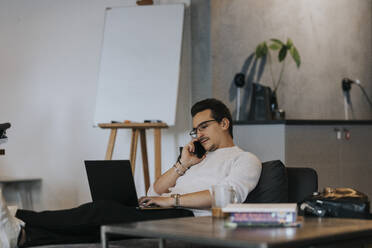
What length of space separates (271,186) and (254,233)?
108cm

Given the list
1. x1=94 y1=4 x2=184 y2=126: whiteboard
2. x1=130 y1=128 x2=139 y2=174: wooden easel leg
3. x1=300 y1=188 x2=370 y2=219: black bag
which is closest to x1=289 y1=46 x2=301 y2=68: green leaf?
x1=94 y1=4 x2=184 y2=126: whiteboard

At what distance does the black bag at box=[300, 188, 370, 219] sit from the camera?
7.80 feet

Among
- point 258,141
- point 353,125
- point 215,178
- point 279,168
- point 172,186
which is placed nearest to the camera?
point 279,168

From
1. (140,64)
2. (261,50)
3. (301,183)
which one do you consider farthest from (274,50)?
(301,183)

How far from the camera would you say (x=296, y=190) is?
2.85m

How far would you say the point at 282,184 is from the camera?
2.77m

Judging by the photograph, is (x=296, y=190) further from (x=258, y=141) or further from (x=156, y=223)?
(x=258, y=141)

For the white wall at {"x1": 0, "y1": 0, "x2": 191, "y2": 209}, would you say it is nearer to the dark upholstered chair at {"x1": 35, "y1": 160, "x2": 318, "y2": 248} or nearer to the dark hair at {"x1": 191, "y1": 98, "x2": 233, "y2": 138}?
the dark hair at {"x1": 191, "y1": 98, "x2": 233, "y2": 138}

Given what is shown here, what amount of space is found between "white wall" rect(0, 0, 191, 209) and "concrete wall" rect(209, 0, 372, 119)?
109 centimetres

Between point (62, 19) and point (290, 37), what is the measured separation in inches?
83.3

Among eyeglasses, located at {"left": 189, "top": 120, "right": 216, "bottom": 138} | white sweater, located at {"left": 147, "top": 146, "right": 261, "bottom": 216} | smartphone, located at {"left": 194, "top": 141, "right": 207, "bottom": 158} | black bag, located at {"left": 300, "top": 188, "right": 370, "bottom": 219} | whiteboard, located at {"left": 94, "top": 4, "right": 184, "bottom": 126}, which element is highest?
whiteboard, located at {"left": 94, "top": 4, "right": 184, "bottom": 126}

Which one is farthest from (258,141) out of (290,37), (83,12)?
(83,12)

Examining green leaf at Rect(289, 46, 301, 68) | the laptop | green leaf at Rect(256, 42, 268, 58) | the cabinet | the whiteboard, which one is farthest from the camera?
green leaf at Rect(289, 46, 301, 68)

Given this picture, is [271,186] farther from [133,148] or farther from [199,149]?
[133,148]
